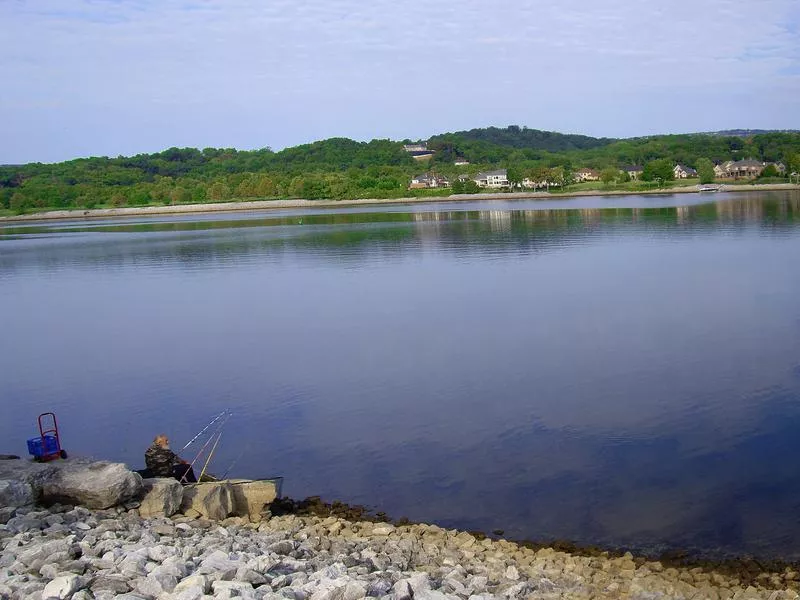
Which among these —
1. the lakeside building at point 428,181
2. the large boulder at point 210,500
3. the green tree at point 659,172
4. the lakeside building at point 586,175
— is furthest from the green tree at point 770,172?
the large boulder at point 210,500

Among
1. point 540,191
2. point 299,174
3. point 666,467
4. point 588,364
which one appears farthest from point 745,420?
point 299,174

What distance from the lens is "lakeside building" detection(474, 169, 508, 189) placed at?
113m

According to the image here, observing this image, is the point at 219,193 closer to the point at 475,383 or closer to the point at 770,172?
the point at 770,172

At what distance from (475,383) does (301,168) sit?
120892 millimetres

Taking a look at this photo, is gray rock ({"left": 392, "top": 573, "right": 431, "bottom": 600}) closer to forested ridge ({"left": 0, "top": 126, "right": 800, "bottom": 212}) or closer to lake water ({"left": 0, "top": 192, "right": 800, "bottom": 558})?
lake water ({"left": 0, "top": 192, "right": 800, "bottom": 558})

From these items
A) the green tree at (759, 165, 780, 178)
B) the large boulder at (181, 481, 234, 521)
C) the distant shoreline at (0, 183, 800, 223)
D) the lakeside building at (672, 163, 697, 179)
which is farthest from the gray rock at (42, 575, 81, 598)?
the lakeside building at (672, 163, 697, 179)

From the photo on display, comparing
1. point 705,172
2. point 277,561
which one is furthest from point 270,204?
point 277,561

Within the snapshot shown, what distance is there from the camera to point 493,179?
377ft

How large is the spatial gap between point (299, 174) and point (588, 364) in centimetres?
10985

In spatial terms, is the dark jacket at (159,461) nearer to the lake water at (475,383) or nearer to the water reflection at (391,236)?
the lake water at (475,383)

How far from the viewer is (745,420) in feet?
36.3

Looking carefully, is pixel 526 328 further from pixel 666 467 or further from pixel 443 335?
pixel 666 467

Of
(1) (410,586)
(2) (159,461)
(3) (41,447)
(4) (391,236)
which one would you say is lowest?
(1) (410,586)

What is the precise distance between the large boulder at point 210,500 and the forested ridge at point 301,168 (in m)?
93.9
